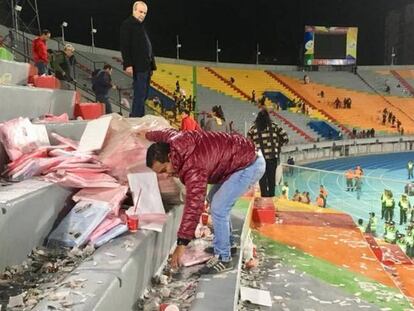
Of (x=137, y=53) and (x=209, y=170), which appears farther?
(x=137, y=53)

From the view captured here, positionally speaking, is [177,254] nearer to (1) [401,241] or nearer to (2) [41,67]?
(2) [41,67]

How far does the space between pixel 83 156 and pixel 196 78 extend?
21.2 meters

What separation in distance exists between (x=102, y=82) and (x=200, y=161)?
5.06 meters

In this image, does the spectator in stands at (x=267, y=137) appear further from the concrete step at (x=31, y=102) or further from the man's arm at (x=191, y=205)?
the man's arm at (x=191, y=205)

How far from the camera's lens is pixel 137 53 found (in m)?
5.20

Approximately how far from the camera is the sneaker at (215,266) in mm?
2916

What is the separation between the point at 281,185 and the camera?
27.7ft

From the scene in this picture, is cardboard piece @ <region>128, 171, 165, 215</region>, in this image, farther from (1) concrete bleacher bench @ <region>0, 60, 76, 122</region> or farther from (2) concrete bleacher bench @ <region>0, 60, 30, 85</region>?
(2) concrete bleacher bench @ <region>0, 60, 30, 85</region>

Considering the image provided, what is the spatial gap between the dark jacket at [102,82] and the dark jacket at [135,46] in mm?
2198

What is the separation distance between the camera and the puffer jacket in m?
2.65

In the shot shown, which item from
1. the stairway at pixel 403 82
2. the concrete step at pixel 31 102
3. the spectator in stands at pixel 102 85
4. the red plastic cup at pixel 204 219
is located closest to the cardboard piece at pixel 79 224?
the red plastic cup at pixel 204 219

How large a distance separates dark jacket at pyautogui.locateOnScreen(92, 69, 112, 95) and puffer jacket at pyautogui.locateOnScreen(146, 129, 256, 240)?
4.70 metres

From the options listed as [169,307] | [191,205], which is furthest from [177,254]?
[169,307]

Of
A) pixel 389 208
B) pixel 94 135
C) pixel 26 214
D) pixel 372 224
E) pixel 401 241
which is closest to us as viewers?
pixel 26 214
